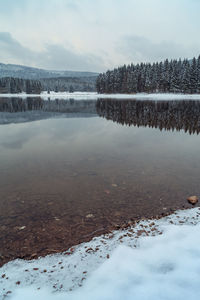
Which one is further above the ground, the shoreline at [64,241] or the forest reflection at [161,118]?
the forest reflection at [161,118]

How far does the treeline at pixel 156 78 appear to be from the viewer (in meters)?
84.1

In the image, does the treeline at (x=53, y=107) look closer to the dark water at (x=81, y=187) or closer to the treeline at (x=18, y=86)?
the dark water at (x=81, y=187)

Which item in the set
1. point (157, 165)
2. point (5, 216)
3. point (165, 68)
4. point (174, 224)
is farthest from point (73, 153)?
point (165, 68)

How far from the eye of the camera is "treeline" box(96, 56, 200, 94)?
84.1 metres

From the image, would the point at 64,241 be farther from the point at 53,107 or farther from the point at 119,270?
the point at 53,107

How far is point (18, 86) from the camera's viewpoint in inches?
6176

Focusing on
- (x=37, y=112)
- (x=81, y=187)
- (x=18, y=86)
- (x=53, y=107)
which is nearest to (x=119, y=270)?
(x=81, y=187)

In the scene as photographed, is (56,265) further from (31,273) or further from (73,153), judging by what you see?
(73,153)

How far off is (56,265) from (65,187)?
3754 mm

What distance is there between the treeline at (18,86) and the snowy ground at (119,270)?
175 metres

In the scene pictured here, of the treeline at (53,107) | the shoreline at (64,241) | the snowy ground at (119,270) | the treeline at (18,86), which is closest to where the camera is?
the snowy ground at (119,270)

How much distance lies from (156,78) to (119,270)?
343ft

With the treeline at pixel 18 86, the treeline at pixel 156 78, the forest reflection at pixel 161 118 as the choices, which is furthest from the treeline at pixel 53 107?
the treeline at pixel 18 86

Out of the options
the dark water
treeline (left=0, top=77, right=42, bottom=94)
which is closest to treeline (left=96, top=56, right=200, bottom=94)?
treeline (left=0, top=77, right=42, bottom=94)
